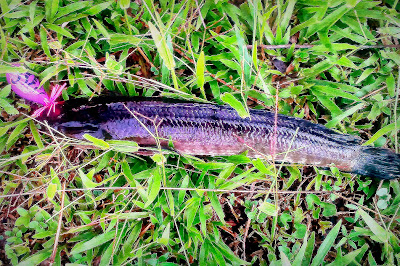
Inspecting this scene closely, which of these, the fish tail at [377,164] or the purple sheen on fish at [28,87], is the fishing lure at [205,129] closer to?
the fish tail at [377,164]

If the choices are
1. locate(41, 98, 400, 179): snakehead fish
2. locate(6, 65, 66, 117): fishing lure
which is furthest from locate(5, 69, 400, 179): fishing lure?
locate(6, 65, 66, 117): fishing lure

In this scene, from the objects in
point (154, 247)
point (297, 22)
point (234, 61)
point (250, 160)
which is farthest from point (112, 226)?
point (297, 22)

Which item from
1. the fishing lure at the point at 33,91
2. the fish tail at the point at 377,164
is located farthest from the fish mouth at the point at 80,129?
the fish tail at the point at 377,164

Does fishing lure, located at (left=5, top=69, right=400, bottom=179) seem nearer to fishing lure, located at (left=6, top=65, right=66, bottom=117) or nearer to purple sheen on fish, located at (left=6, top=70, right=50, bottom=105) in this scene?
fishing lure, located at (left=6, top=65, right=66, bottom=117)

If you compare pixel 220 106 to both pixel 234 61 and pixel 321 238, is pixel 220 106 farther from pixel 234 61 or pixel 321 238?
pixel 321 238

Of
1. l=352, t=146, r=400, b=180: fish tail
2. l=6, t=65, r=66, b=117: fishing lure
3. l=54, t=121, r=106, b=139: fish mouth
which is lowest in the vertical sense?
l=352, t=146, r=400, b=180: fish tail

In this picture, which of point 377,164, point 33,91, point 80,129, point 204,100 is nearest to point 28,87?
point 33,91
